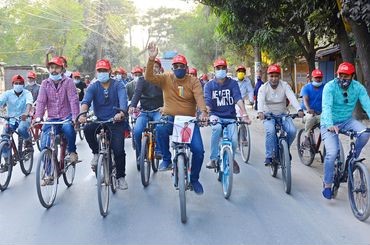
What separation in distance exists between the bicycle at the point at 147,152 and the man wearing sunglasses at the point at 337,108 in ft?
8.28

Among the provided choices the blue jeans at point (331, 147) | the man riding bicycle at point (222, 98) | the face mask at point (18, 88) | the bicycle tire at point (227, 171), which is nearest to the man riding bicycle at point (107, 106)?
the bicycle tire at point (227, 171)

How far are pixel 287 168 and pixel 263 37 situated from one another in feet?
31.2

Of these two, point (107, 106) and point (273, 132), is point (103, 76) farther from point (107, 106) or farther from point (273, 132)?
point (273, 132)

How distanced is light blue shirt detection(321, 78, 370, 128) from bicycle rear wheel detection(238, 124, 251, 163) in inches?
122

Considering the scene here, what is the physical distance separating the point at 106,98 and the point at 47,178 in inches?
51.5

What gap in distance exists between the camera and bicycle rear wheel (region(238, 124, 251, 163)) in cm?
909

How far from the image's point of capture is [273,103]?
7.40 m

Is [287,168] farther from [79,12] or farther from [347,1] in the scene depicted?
[79,12]

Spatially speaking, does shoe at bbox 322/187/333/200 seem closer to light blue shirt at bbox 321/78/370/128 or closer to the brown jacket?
light blue shirt at bbox 321/78/370/128

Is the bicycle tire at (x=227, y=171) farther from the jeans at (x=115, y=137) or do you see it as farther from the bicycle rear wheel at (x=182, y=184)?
the jeans at (x=115, y=137)

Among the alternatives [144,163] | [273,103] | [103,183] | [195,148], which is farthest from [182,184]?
[273,103]

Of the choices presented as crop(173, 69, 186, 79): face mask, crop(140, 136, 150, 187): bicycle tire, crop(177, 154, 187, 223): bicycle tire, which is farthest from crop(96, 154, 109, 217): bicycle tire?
crop(173, 69, 186, 79): face mask

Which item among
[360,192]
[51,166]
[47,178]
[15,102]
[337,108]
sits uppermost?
[15,102]

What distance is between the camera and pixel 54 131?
634 centimetres
